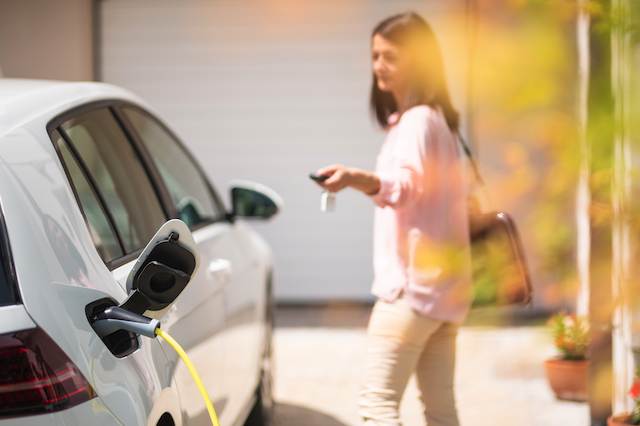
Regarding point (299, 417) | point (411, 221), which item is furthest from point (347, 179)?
point (299, 417)

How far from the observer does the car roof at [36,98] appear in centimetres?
141

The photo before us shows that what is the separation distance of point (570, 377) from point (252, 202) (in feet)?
7.61

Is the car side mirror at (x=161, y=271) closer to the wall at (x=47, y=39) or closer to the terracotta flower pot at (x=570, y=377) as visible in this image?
the terracotta flower pot at (x=570, y=377)

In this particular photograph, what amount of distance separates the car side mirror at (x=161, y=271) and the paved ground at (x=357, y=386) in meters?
2.05

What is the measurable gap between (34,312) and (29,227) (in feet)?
0.57

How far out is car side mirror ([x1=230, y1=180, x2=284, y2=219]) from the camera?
124 inches

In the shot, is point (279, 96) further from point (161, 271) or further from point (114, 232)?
point (161, 271)

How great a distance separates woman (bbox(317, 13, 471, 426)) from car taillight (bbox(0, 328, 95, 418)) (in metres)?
0.98

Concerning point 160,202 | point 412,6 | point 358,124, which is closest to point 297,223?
point 358,124

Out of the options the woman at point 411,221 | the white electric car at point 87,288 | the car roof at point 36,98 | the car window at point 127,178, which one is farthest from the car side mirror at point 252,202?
the car roof at point 36,98

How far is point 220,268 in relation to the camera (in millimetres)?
2312

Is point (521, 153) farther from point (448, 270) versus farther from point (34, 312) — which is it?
point (34, 312)

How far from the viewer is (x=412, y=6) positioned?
21.5 feet

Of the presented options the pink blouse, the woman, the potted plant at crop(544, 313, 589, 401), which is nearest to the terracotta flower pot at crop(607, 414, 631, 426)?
the potted plant at crop(544, 313, 589, 401)
